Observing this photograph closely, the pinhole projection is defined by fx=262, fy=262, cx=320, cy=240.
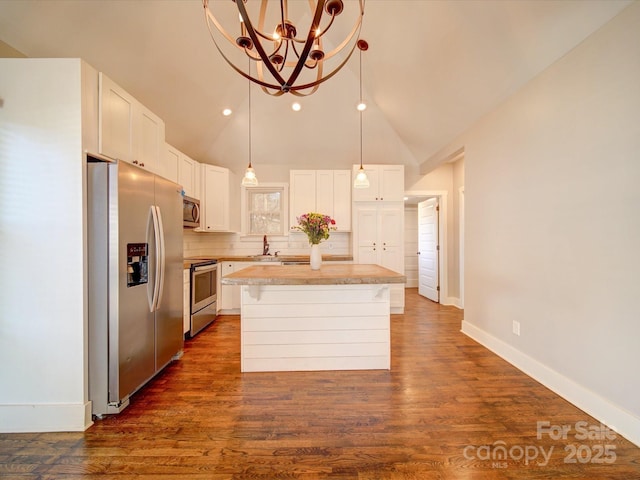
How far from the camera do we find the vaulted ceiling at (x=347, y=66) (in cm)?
201

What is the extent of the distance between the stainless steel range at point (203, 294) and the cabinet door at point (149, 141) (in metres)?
1.35

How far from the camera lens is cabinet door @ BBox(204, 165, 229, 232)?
14.1ft

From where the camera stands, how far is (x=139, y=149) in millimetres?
2330

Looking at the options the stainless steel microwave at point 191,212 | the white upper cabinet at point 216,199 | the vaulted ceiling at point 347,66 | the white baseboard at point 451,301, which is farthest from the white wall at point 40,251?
the white baseboard at point 451,301

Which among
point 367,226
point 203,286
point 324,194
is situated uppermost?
point 324,194

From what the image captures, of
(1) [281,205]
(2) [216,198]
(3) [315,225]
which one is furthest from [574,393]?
(2) [216,198]

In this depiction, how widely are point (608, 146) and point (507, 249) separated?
1.18 meters

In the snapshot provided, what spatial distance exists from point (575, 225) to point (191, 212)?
13.4 feet

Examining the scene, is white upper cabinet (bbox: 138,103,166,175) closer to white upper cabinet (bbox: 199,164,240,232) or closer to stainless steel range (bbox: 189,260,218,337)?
stainless steel range (bbox: 189,260,218,337)

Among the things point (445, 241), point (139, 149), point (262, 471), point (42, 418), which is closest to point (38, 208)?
point (139, 149)

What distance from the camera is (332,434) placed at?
5.43ft

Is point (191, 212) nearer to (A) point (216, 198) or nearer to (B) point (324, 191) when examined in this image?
(A) point (216, 198)

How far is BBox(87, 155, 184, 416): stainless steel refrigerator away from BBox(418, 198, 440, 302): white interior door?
4.67 metres

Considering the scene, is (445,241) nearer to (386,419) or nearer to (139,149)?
(386,419)
